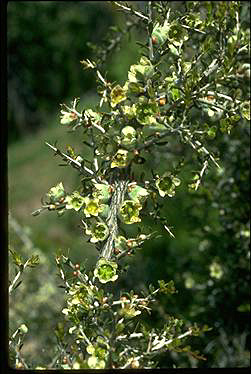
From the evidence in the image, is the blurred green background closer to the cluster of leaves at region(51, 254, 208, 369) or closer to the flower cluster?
the cluster of leaves at region(51, 254, 208, 369)

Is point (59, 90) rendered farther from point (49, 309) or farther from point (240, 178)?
point (240, 178)

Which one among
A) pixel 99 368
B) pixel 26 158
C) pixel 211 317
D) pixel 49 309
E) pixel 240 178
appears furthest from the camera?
pixel 26 158

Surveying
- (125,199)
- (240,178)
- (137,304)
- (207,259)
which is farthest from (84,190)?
(207,259)

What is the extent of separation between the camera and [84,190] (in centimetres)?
120

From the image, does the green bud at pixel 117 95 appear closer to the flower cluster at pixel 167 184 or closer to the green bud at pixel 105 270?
the flower cluster at pixel 167 184

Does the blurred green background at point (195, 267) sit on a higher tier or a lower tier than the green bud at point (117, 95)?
lower

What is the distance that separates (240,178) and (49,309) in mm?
1403

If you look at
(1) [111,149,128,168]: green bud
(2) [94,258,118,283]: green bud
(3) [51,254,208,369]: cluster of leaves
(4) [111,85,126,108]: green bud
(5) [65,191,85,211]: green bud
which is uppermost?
(4) [111,85,126,108]: green bud

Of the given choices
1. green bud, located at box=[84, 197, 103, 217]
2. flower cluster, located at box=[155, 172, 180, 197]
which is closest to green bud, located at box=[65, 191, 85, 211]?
green bud, located at box=[84, 197, 103, 217]

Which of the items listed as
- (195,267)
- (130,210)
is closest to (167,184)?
(130,210)

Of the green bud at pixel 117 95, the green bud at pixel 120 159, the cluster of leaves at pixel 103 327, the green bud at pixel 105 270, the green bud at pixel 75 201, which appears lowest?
the cluster of leaves at pixel 103 327

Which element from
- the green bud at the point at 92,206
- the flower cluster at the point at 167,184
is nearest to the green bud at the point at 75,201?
the green bud at the point at 92,206

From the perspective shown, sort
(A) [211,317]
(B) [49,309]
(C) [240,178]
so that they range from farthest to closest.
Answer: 1. (B) [49,309]
2. (A) [211,317]
3. (C) [240,178]

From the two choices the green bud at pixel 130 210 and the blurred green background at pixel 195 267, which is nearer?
the green bud at pixel 130 210
